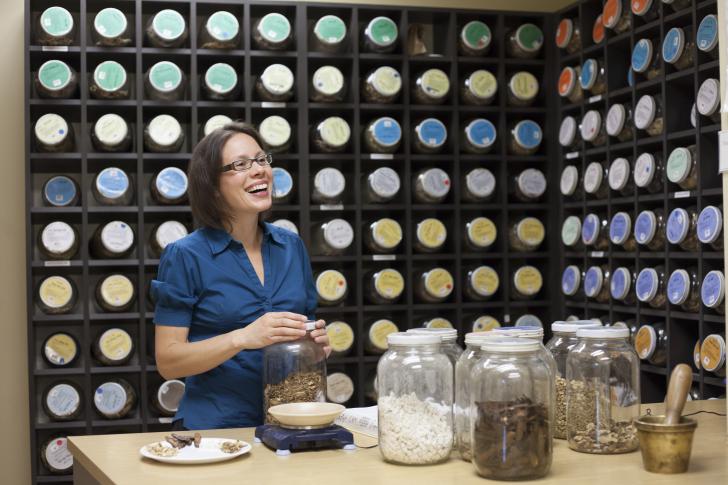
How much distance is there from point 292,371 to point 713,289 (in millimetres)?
1940

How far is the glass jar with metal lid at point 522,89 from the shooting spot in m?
4.63

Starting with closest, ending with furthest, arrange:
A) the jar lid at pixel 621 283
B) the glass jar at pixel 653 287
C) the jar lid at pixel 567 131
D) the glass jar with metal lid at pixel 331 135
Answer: the glass jar at pixel 653 287
the jar lid at pixel 621 283
the glass jar with metal lid at pixel 331 135
the jar lid at pixel 567 131

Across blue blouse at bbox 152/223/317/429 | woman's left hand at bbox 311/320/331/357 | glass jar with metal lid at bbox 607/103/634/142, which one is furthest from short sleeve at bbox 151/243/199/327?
glass jar with metal lid at bbox 607/103/634/142

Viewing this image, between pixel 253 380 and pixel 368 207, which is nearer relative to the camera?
pixel 253 380

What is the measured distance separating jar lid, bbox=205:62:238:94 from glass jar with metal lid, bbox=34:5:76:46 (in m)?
0.64

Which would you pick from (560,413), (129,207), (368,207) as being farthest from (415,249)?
(560,413)

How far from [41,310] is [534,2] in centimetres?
300

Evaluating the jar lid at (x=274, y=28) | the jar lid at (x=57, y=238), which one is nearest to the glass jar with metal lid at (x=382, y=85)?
the jar lid at (x=274, y=28)

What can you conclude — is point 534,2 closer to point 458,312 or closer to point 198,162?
point 458,312

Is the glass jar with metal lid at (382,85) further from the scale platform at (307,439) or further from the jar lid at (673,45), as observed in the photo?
the scale platform at (307,439)

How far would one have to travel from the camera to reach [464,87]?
15.1 feet

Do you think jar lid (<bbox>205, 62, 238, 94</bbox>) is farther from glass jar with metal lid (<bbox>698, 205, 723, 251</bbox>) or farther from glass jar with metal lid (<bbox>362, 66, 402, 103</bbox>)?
glass jar with metal lid (<bbox>698, 205, 723, 251</bbox>)

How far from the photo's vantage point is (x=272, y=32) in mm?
4332

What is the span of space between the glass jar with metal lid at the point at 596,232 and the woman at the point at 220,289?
215cm
